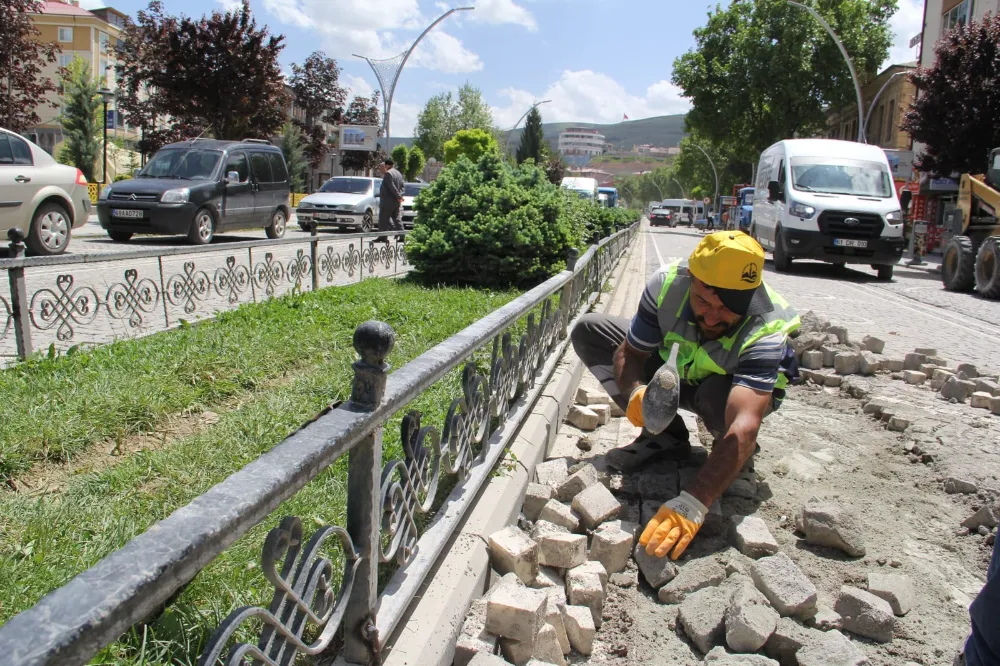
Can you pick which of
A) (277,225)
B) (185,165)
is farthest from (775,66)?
(185,165)

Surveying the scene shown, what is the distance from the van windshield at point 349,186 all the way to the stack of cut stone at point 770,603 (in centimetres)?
1756

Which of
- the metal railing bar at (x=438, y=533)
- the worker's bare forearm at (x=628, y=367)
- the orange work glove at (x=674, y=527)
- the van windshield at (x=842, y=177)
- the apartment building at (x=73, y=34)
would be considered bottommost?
the orange work glove at (x=674, y=527)

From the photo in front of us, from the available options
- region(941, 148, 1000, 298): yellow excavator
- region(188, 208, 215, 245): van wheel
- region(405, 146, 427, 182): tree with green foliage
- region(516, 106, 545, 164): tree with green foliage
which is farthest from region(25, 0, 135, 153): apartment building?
region(941, 148, 1000, 298): yellow excavator

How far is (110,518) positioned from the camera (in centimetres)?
250

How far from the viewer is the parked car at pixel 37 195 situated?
31.2ft

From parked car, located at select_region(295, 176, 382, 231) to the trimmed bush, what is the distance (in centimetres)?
1026

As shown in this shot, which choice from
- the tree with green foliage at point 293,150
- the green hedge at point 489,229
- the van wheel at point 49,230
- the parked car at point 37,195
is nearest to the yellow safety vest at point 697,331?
the green hedge at point 489,229

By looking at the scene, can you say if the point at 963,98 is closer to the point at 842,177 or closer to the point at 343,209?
the point at 842,177

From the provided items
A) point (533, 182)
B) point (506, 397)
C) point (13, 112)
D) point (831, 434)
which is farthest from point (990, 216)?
point (13, 112)

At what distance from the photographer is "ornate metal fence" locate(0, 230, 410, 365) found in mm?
4594

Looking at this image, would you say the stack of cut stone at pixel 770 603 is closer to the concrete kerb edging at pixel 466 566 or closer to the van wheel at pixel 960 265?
the concrete kerb edging at pixel 466 566

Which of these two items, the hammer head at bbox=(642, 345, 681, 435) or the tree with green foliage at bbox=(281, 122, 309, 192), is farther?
the tree with green foliage at bbox=(281, 122, 309, 192)

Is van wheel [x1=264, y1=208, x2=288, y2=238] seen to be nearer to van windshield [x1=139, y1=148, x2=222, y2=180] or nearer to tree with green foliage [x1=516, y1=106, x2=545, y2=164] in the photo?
van windshield [x1=139, y1=148, x2=222, y2=180]

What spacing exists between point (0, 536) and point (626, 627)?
2.04m
